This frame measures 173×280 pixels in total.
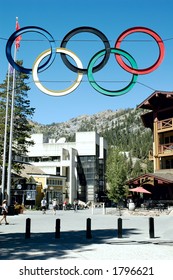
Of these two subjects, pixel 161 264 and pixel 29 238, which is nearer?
pixel 161 264

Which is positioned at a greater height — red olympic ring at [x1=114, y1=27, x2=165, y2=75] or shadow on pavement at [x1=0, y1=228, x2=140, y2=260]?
red olympic ring at [x1=114, y1=27, x2=165, y2=75]

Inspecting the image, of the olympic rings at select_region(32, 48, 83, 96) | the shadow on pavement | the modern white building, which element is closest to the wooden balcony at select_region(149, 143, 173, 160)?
the shadow on pavement

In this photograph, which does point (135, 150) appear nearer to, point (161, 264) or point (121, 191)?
point (121, 191)

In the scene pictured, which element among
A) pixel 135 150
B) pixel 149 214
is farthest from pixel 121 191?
pixel 135 150

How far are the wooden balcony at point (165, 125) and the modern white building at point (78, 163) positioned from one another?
114 feet

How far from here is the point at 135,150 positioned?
166 metres

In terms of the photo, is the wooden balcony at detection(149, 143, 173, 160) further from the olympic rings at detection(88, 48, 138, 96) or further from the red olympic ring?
the olympic rings at detection(88, 48, 138, 96)

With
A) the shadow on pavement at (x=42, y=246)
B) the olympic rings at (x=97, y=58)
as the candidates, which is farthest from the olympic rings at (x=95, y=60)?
the shadow on pavement at (x=42, y=246)

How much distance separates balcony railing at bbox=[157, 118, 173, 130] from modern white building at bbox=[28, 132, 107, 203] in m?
34.8

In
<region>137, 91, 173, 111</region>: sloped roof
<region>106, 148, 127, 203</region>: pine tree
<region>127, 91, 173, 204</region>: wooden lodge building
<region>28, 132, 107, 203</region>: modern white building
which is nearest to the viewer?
<region>127, 91, 173, 204</region>: wooden lodge building

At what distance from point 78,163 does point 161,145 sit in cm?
3889

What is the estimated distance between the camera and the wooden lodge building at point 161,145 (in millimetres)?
36906

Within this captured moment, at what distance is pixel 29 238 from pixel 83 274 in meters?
7.20

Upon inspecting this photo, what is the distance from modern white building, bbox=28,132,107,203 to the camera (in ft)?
238
